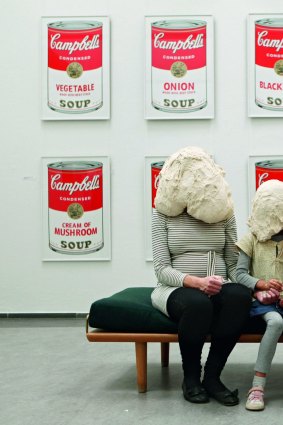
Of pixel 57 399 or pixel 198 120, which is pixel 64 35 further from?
pixel 57 399

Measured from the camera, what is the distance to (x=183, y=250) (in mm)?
3311

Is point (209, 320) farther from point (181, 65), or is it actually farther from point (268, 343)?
point (181, 65)

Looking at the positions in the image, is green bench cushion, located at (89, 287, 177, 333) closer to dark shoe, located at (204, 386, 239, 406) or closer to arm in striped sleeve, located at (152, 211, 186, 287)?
arm in striped sleeve, located at (152, 211, 186, 287)

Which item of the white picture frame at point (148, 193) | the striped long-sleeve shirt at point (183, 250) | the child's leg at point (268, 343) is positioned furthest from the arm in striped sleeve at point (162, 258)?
the white picture frame at point (148, 193)

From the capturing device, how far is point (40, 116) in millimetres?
5668

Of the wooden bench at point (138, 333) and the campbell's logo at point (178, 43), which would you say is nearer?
the wooden bench at point (138, 333)

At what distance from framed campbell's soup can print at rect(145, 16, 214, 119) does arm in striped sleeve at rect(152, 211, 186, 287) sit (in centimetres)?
235

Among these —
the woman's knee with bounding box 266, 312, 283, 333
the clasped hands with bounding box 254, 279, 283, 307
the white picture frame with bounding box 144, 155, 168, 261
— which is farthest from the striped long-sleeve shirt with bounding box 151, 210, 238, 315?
the white picture frame with bounding box 144, 155, 168, 261

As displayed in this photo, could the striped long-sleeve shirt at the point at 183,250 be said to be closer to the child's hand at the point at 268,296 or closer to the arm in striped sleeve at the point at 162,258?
the arm in striped sleeve at the point at 162,258

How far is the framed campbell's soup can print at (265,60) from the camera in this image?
5508 mm

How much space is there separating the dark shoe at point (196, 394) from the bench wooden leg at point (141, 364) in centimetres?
27

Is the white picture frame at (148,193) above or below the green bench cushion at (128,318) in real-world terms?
above

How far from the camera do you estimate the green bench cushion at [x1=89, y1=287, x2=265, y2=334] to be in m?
3.20

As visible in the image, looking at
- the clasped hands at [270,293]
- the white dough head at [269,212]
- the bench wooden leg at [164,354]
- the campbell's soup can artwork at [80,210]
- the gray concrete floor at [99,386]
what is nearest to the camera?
the gray concrete floor at [99,386]
